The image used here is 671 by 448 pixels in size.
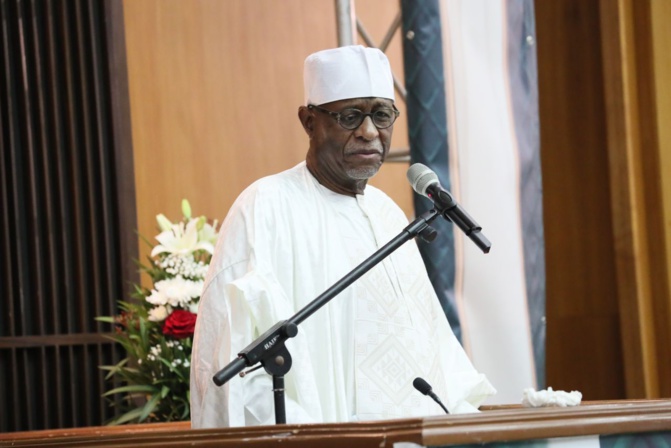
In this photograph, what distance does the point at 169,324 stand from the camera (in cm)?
397

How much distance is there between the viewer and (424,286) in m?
3.14

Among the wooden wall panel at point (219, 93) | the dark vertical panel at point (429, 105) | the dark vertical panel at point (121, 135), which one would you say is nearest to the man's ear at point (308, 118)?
the dark vertical panel at point (429, 105)

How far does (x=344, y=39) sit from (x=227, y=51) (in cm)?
174


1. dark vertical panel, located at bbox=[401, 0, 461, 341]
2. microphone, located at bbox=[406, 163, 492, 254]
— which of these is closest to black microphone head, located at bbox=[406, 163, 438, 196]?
microphone, located at bbox=[406, 163, 492, 254]

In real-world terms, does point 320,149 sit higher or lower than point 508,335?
higher

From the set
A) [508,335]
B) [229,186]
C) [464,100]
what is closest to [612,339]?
[508,335]

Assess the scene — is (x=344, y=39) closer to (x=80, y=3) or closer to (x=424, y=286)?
(x=424, y=286)

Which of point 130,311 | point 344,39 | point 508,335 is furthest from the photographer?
point 130,311

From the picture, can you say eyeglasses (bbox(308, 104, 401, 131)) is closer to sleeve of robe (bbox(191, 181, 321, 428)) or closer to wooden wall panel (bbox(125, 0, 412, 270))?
sleeve of robe (bbox(191, 181, 321, 428))

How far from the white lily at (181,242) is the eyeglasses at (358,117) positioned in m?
1.29

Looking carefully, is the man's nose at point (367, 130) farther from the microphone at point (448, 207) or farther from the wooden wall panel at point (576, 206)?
the wooden wall panel at point (576, 206)

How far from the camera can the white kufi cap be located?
9.98 feet

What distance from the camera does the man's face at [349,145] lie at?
9.83 ft

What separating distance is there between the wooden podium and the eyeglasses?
4.05 feet
